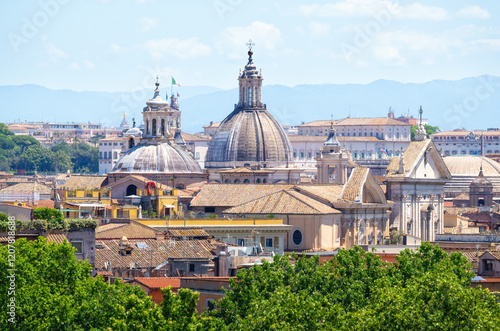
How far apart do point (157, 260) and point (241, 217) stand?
771 inches

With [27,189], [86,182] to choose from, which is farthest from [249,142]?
[27,189]

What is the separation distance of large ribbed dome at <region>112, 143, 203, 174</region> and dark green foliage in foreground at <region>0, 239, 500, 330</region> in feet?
194

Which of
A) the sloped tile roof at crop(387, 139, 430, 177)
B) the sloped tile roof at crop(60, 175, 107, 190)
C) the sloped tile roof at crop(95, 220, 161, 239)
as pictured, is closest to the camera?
the sloped tile roof at crop(95, 220, 161, 239)

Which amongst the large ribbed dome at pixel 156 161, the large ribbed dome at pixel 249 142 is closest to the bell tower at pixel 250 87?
the large ribbed dome at pixel 249 142

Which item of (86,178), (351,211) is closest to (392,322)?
(351,211)

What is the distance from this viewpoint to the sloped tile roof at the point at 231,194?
87.2 meters

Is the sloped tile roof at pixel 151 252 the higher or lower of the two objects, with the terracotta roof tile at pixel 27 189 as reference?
lower

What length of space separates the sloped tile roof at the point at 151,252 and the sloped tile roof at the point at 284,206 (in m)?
16.1

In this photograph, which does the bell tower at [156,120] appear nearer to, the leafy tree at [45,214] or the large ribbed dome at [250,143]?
the large ribbed dome at [250,143]

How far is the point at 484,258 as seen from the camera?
60.0 m

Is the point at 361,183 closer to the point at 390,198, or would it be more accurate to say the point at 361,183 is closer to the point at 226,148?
the point at 390,198

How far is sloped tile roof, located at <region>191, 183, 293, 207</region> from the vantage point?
286 feet

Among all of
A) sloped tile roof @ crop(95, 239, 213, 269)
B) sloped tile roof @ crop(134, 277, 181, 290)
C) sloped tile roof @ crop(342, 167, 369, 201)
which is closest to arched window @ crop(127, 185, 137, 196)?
sloped tile roof @ crop(342, 167, 369, 201)

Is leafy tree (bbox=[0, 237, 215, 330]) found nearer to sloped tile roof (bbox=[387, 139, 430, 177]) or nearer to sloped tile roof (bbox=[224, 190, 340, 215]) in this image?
sloped tile roof (bbox=[224, 190, 340, 215])
